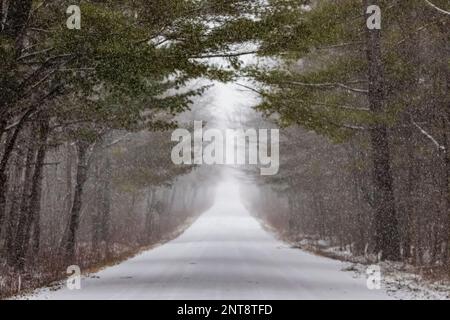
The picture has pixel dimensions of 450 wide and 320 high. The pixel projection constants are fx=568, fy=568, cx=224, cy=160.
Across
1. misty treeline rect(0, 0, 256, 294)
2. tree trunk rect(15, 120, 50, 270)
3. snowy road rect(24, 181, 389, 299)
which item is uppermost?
misty treeline rect(0, 0, 256, 294)

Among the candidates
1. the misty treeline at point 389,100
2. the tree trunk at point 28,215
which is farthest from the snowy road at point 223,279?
the misty treeline at point 389,100

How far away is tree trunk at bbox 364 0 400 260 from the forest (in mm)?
40

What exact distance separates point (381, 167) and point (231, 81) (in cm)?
581

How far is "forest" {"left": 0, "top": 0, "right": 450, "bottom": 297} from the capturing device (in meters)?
10.6

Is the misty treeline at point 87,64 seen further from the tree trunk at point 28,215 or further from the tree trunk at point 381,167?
the tree trunk at point 381,167

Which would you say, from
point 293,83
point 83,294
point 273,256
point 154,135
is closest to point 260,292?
point 83,294

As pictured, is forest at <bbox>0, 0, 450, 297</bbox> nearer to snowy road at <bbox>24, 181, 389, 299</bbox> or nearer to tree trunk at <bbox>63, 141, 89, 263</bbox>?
tree trunk at <bbox>63, 141, 89, 263</bbox>

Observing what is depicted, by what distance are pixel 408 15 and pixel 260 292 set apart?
31.6 feet

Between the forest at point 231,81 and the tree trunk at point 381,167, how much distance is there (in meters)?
0.04

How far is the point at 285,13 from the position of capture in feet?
38.7

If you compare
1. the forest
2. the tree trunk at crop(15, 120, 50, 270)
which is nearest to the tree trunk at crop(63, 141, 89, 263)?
the forest

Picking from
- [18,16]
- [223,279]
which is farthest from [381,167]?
[18,16]
